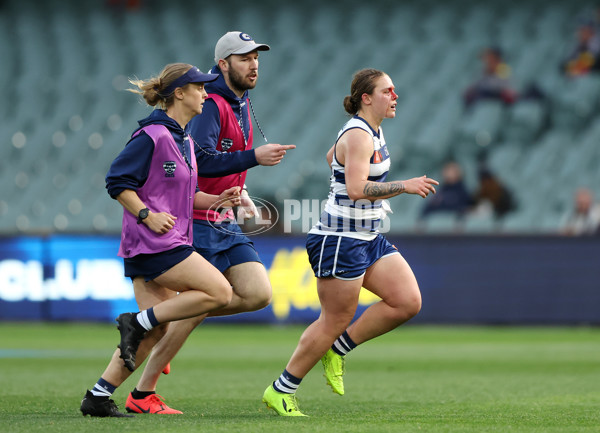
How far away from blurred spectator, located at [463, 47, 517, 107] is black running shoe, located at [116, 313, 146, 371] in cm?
1338

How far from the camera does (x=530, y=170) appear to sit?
1725 cm

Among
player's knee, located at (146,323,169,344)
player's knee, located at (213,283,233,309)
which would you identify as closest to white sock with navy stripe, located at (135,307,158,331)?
player's knee, located at (146,323,169,344)

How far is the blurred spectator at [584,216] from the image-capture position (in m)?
15.1

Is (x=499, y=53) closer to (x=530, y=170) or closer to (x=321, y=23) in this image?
(x=530, y=170)

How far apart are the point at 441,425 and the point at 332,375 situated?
963 mm

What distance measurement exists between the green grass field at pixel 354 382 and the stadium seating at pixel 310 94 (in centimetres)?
277

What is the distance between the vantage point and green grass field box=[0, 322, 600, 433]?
5.68 metres

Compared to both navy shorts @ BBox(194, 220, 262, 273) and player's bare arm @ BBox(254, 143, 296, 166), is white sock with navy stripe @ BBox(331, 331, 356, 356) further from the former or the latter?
player's bare arm @ BBox(254, 143, 296, 166)

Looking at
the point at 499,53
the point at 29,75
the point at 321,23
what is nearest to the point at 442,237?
the point at 499,53

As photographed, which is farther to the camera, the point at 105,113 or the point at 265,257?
the point at 105,113

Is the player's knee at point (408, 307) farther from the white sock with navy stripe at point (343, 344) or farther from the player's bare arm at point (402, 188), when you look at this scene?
the player's bare arm at point (402, 188)

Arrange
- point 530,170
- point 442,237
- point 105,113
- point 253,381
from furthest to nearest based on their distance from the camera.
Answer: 1. point 105,113
2. point 530,170
3. point 442,237
4. point 253,381

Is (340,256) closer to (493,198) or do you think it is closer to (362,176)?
(362,176)

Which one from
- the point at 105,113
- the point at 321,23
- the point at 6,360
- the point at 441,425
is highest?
the point at 321,23
